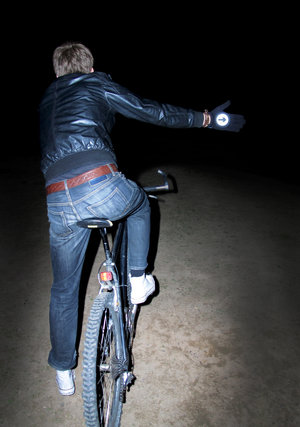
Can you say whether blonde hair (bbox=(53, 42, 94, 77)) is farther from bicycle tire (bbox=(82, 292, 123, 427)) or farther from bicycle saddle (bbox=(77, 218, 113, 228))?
bicycle tire (bbox=(82, 292, 123, 427))

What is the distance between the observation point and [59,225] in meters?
1.73

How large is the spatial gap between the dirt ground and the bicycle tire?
19 centimetres

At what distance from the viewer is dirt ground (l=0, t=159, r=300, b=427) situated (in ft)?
6.84

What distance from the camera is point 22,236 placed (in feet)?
13.3

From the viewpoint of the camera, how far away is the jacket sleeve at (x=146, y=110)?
5.61ft

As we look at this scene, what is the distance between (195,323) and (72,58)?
219 centimetres

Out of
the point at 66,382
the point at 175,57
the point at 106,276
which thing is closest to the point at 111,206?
the point at 106,276

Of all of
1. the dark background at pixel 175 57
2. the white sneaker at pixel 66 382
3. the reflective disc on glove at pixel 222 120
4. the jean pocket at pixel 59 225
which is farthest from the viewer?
the dark background at pixel 175 57

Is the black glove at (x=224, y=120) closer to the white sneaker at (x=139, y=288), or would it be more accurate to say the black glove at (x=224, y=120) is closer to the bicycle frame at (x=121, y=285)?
the bicycle frame at (x=121, y=285)

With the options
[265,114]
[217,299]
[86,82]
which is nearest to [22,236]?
[217,299]

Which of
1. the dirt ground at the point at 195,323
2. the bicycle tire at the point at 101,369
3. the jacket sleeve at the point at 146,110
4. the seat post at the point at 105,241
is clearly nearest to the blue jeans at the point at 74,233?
the seat post at the point at 105,241

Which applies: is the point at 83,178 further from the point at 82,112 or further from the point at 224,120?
the point at 224,120

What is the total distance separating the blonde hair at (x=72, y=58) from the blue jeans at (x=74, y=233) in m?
0.64

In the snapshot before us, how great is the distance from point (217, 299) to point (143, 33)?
15.7 metres
